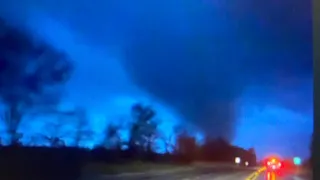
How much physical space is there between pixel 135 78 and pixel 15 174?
56 centimetres

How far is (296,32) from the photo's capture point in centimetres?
234

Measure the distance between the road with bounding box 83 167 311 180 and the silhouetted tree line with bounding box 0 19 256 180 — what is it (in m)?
0.04

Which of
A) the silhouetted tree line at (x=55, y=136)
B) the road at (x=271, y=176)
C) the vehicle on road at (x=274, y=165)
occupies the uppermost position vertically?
the silhouetted tree line at (x=55, y=136)

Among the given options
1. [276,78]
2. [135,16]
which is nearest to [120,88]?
[135,16]

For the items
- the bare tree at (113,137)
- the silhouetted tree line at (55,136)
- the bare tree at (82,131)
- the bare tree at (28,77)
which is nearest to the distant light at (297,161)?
the silhouetted tree line at (55,136)

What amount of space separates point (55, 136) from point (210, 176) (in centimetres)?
58

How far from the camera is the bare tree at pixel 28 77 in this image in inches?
93.6

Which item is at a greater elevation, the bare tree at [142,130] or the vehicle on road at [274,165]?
the bare tree at [142,130]

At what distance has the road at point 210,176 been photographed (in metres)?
2.30

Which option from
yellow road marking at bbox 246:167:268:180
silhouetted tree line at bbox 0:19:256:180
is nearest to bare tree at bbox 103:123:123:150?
silhouetted tree line at bbox 0:19:256:180

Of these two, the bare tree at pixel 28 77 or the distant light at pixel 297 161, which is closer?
the distant light at pixel 297 161

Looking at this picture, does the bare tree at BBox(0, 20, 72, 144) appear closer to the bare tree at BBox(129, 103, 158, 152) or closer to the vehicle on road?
the bare tree at BBox(129, 103, 158, 152)

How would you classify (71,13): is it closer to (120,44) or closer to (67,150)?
(120,44)

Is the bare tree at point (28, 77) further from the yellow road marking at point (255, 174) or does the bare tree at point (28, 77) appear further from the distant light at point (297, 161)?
the distant light at point (297, 161)
